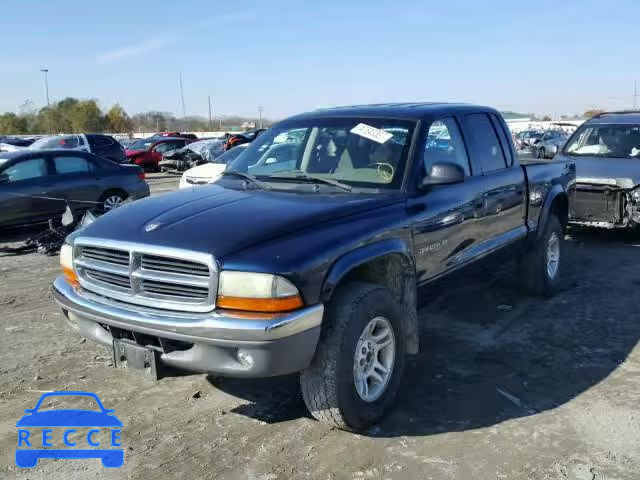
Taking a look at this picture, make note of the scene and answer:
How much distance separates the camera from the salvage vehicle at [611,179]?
27.6 feet

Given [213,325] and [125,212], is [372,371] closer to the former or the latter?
[213,325]

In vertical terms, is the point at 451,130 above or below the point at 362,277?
above

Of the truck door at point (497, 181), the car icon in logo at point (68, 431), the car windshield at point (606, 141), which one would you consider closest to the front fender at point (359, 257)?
the truck door at point (497, 181)

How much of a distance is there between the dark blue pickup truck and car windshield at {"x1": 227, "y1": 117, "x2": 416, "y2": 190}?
0.04 ft

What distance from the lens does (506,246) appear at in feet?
17.8

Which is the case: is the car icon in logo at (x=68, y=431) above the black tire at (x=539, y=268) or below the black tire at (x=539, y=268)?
below

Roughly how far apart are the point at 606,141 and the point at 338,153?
266 inches

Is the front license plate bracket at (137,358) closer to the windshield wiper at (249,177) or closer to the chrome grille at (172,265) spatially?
the chrome grille at (172,265)

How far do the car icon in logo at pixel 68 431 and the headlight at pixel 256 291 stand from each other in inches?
46.3

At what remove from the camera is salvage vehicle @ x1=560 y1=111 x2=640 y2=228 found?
841 cm

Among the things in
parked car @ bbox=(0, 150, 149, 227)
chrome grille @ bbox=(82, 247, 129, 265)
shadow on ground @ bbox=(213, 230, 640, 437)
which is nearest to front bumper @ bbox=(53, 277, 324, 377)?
chrome grille @ bbox=(82, 247, 129, 265)

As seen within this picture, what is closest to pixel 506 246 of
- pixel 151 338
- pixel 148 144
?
pixel 151 338

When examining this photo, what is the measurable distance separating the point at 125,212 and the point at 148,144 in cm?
2523

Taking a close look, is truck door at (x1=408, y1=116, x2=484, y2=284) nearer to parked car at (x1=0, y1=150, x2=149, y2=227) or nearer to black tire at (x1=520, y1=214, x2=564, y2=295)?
black tire at (x1=520, y1=214, x2=564, y2=295)
